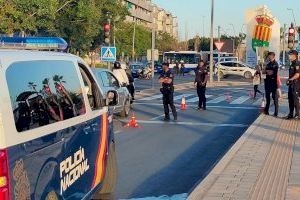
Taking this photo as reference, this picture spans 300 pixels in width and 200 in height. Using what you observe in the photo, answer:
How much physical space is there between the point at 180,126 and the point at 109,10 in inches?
1350

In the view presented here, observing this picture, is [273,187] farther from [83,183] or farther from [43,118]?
[43,118]

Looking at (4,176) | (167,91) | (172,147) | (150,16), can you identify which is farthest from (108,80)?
(150,16)

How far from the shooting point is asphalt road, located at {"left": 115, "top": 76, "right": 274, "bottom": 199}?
8.43 meters

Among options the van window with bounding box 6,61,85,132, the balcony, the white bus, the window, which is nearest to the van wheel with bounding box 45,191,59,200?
the van window with bounding box 6,61,85,132

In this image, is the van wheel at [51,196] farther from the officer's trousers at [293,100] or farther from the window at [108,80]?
the window at [108,80]

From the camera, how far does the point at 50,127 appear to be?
466 centimetres

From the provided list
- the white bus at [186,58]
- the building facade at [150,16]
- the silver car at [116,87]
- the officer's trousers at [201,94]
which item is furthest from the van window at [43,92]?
the building facade at [150,16]

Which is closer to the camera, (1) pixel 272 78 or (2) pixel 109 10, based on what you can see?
(1) pixel 272 78

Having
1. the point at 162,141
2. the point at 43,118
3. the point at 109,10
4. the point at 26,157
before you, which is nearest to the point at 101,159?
the point at 43,118

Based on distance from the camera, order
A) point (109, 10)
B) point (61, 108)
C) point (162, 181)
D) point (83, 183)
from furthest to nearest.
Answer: point (109, 10) < point (162, 181) < point (83, 183) < point (61, 108)

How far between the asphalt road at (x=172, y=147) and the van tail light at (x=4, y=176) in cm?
387

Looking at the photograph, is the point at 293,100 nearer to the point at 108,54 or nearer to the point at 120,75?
the point at 120,75

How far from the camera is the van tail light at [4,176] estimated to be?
3.73m

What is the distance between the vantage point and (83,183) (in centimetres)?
559
